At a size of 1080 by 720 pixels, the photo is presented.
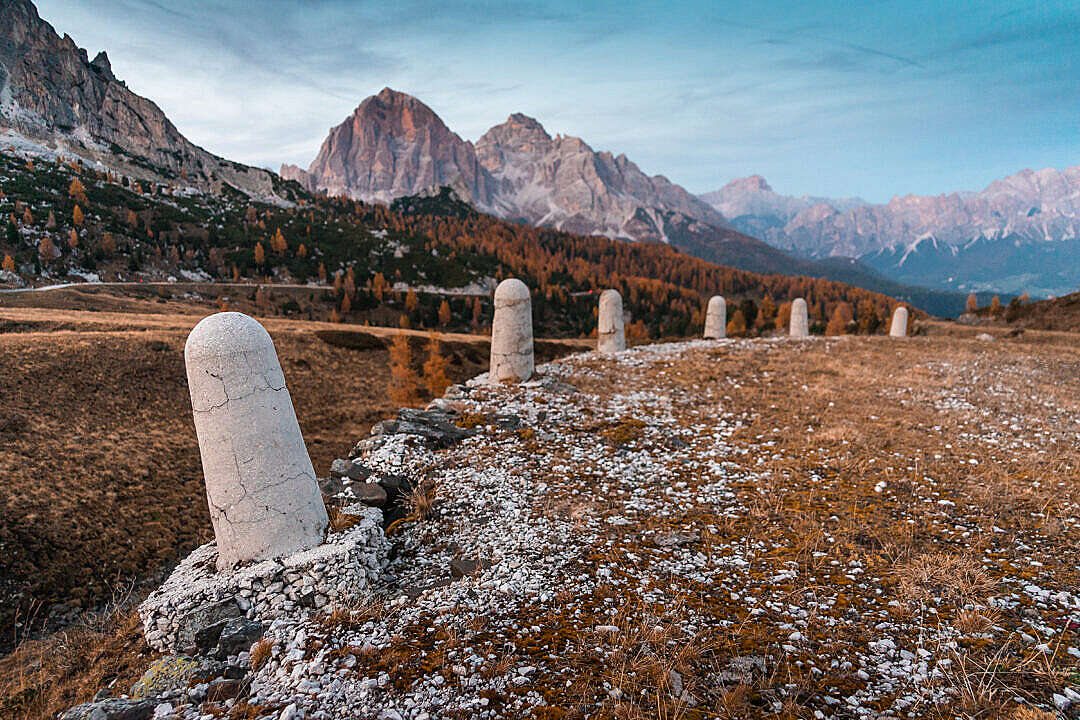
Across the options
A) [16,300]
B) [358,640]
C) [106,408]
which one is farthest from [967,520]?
[16,300]

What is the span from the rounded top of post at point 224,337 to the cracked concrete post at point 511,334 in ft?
35.0

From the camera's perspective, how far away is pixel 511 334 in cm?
1744

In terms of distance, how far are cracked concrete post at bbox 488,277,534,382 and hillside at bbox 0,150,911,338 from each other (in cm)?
7095

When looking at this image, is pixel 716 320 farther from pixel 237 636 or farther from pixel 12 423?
pixel 12 423

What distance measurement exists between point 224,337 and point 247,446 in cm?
159

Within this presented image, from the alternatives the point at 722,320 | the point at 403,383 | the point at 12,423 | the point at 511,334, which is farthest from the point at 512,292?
the point at 403,383

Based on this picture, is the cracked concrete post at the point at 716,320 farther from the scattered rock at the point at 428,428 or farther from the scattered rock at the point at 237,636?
the scattered rock at the point at 237,636

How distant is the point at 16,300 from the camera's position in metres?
55.6

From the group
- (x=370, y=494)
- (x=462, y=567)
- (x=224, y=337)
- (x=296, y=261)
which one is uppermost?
(x=296, y=261)

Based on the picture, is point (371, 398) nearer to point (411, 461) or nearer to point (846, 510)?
point (411, 461)

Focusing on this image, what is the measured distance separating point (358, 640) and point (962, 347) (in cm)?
3256

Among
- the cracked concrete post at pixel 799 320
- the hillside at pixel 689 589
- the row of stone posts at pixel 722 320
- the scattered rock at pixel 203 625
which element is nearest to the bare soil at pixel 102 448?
the scattered rock at pixel 203 625

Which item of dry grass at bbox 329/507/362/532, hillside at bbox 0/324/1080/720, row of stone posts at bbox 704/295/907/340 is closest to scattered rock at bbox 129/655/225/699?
hillside at bbox 0/324/1080/720

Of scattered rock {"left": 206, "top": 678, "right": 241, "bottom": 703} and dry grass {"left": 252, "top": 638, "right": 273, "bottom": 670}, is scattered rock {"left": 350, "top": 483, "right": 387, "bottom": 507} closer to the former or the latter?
dry grass {"left": 252, "top": 638, "right": 273, "bottom": 670}
